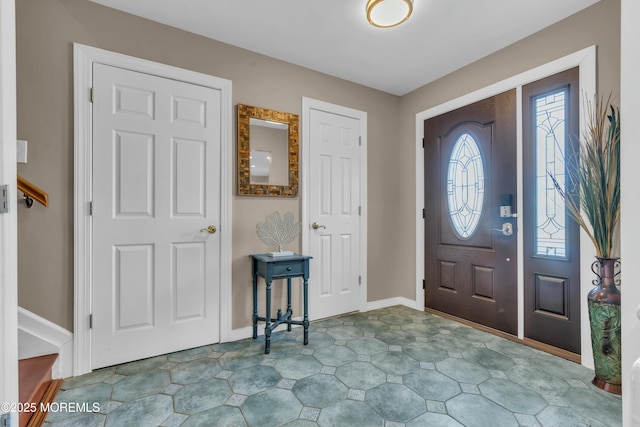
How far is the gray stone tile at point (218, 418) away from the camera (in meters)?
1.56

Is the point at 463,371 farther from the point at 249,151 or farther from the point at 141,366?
the point at 249,151

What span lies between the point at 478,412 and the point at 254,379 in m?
1.31

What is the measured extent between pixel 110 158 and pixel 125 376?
1462mm

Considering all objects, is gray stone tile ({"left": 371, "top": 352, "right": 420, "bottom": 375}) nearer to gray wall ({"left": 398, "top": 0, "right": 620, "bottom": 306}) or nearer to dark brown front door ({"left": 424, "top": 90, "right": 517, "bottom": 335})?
dark brown front door ({"left": 424, "top": 90, "right": 517, "bottom": 335})

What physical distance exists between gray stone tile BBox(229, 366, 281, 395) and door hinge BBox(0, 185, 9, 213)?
1450mm

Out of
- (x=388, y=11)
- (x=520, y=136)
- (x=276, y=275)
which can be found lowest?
(x=276, y=275)

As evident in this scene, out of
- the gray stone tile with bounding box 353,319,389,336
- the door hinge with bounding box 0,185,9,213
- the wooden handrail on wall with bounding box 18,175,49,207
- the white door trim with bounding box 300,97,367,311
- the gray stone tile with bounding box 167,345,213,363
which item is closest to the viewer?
the door hinge with bounding box 0,185,9,213

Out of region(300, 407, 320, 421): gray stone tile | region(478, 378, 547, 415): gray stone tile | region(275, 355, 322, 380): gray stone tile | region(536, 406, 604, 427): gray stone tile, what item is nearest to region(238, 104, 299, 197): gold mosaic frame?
region(275, 355, 322, 380): gray stone tile

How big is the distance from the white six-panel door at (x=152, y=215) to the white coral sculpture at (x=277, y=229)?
0.37 m

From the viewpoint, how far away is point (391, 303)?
363cm

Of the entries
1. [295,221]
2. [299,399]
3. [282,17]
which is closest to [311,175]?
[295,221]

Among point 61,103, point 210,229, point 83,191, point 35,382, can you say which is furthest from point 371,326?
point 61,103

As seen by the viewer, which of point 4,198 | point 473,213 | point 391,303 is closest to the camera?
point 4,198

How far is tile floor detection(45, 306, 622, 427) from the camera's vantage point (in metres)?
1.61
